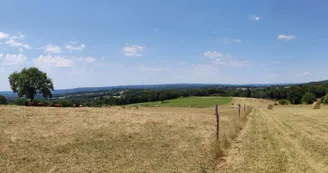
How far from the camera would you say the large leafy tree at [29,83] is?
61.5 m

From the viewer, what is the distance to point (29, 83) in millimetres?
62312

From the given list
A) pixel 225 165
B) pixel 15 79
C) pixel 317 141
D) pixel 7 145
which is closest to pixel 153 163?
pixel 225 165

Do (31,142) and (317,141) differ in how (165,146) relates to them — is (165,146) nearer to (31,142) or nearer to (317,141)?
(31,142)

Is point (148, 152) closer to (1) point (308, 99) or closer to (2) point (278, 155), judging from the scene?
(2) point (278, 155)

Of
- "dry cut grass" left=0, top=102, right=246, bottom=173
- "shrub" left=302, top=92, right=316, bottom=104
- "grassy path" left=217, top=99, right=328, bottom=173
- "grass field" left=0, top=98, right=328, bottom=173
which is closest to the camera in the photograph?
"dry cut grass" left=0, top=102, right=246, bottom=173

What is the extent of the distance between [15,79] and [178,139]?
61090mm

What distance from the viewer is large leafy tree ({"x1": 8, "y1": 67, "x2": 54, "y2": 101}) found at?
61.5 metres

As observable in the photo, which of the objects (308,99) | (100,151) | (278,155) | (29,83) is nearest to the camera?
(100,151)

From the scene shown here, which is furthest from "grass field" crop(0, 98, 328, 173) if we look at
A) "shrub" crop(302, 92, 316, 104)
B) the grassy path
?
"shrub" crop(302, 92, 316, 104)

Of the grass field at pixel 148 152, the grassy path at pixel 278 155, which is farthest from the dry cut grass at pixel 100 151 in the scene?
the grassy path at pixel 278 155

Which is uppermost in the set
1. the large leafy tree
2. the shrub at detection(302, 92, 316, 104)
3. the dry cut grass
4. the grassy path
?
the large leafy tree

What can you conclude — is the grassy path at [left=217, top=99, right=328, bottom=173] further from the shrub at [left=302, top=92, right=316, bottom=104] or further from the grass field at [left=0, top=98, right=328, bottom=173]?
the shrub at [left=302, top=92, right=316, bottom=104]

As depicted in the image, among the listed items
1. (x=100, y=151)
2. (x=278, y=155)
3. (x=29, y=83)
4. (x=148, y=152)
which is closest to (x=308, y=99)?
(x=29, y=83)

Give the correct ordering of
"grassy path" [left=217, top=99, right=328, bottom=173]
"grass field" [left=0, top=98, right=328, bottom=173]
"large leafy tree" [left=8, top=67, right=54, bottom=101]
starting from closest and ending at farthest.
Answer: "grass field" [left=0, top=98, right=328, bottom=173]
"grassy path" [left=217, top=99, right=328, bottom=173]
"large leafy tree" [left=8, top=67, right=54, bottom=101]
